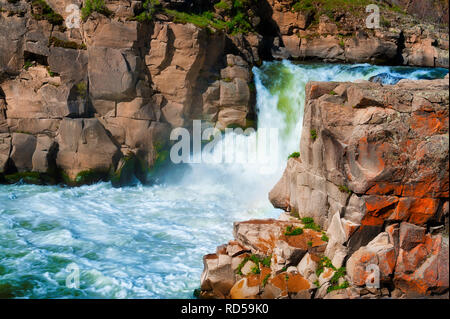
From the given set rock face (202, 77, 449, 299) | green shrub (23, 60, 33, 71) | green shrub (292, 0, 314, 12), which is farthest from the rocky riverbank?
rock face (202, 77, 449, 299)

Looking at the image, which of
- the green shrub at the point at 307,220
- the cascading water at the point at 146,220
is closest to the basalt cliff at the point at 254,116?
the green shrub at the point at 307,220

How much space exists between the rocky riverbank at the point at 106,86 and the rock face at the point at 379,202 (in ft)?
30.8

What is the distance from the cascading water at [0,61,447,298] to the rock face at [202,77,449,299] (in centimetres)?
230

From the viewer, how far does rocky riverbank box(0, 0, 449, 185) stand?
1684cm

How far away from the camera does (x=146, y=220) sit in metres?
13.9

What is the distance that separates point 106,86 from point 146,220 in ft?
20.4

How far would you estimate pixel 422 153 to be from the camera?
7887mm

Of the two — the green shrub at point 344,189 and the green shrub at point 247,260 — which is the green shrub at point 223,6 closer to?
the green shrub at point 344,189

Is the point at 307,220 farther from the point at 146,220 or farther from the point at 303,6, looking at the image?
the point at 303,6

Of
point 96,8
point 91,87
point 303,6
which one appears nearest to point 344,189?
point 91,87

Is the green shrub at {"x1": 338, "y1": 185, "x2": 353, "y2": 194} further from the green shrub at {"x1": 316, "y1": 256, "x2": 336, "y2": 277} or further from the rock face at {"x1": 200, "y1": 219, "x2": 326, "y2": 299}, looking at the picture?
the green shrub at {"x1": 316, "y1": 256, "x2": 336, "y2": 277}
